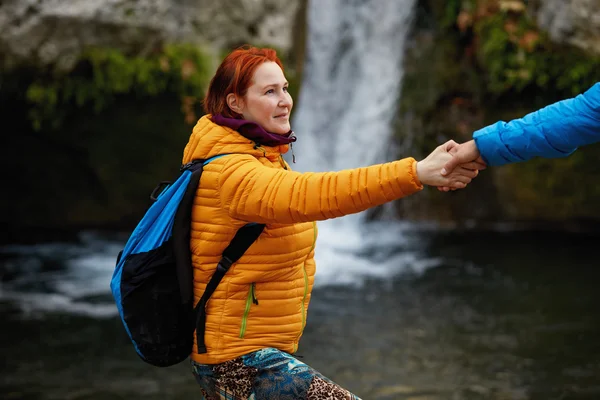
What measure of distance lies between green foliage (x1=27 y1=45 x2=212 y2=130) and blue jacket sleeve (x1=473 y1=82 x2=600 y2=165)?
707 cm

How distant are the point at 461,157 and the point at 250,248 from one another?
83 centimetres

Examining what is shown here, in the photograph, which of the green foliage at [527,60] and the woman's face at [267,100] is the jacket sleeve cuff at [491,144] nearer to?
the woman's face at [267,100]

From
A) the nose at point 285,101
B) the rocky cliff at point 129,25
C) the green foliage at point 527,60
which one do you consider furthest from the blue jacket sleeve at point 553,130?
the rocky cliff at point 129,25

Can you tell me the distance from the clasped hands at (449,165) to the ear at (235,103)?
2.45ft

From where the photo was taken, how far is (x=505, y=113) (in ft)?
33.4

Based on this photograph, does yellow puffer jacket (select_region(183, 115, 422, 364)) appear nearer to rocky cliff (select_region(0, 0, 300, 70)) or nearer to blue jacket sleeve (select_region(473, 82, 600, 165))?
blue jacket sleeve (select_region(473, 82, 600, 165))

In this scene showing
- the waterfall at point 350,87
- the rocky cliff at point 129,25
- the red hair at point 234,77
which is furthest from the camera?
the waterfall at point 350,87

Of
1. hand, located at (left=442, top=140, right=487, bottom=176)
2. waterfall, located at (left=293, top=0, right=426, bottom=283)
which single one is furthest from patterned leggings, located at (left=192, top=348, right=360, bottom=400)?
waterfall, located at (left=293, top=0, right=426, bottom=283)

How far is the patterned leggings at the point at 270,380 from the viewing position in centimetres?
291

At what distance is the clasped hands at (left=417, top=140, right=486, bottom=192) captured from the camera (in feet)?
8.92

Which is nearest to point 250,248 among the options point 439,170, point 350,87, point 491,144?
point 439,170

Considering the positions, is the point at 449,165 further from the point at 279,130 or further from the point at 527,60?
the point at 527,60

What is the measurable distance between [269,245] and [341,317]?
4.94 metres

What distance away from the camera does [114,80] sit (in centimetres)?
938
